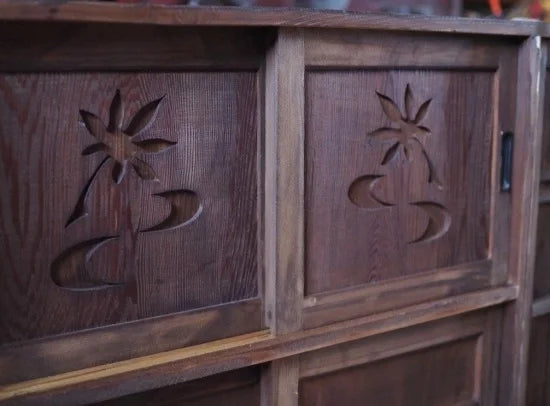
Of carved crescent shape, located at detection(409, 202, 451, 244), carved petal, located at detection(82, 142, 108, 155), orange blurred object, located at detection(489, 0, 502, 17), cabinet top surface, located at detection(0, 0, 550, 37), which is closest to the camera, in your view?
cabinet top surface, located at detection(0, 0, 550, 37)

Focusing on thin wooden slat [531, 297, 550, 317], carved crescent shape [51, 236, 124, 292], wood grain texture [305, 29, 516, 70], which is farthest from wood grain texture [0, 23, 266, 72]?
thin wooden slat [531, 297, 550, 317]

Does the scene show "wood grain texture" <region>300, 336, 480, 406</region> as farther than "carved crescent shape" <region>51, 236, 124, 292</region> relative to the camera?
Yes

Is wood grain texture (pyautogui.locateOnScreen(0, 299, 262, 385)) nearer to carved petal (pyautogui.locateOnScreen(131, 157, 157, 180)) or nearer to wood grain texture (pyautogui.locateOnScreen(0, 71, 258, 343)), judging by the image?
wood grain texture (pyautogui.locateOnScreen(0, 71, 258, 343))

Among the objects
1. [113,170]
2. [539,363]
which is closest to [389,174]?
[113,170]

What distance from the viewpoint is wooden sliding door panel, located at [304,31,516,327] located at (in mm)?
1095

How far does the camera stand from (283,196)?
1.04 m

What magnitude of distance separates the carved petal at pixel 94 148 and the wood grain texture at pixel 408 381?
0.53 meters

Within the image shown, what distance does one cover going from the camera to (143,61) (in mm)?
918

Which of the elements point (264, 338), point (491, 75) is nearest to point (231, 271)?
point (264, 338)

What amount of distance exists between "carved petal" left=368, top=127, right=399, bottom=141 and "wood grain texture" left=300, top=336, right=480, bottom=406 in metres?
0.42

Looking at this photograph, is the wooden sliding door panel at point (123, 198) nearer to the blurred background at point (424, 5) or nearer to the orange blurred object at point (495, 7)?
the blurred background at point (424, 5)

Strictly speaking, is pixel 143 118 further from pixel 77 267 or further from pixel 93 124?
pixel 77 267

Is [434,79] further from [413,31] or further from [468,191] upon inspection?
[468,191]

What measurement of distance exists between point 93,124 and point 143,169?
97 mm
